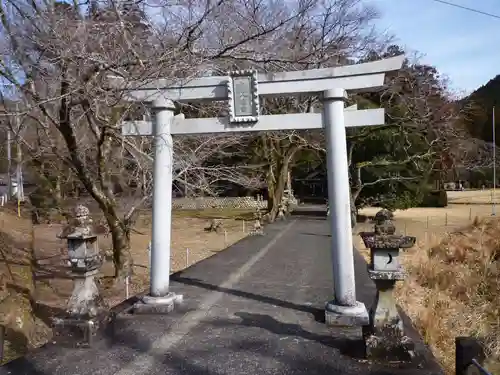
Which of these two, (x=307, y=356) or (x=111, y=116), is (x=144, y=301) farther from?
(x=111, y=116)

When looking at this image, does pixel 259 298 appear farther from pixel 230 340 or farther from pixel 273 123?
pixel 273 123

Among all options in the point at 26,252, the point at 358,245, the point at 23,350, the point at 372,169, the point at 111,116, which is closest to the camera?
the point at 23,350

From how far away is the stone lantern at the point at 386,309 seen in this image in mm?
4414

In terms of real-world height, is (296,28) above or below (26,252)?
above

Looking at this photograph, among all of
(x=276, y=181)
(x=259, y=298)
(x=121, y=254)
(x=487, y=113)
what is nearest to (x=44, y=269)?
(x=121, y=254)

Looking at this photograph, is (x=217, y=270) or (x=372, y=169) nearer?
(x=217, y=270)

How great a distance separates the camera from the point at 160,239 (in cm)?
636

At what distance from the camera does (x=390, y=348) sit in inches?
174

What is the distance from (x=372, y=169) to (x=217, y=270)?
14830 millimetres

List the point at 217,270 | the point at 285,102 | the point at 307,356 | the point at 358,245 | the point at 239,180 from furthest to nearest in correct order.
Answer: the point at 285,102 → the point at 358,245 → the point at 239,180 → the point at 217,270 → the point at 307,356

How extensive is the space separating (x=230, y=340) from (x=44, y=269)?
9.50 meters

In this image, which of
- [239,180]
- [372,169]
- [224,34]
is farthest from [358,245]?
[224,34]

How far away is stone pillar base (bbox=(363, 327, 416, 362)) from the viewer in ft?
14.4

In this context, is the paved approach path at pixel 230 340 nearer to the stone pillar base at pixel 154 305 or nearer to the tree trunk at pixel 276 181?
the stone pillar base at pixel 154 305
